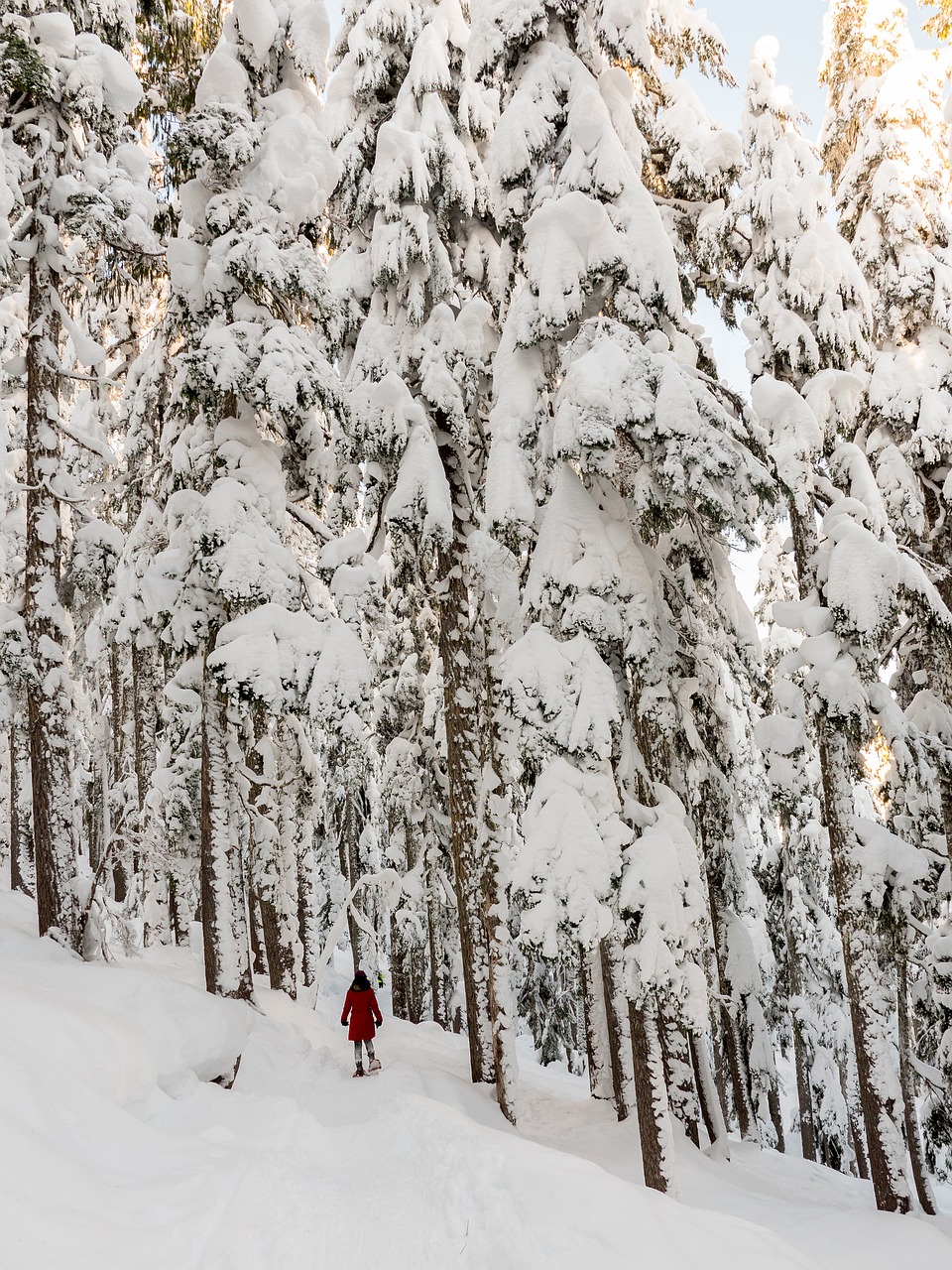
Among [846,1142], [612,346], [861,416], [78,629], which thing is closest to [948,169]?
[861,416]

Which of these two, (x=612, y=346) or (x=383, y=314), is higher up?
(x=383, y=314)

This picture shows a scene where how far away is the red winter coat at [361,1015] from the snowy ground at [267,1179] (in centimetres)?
112

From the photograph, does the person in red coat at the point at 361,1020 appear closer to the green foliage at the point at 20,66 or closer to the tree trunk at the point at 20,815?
the tree trunk at the point at 20,815

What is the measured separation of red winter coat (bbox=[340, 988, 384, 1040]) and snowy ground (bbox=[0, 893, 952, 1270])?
1.12m

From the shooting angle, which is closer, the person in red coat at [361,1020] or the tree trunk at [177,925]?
the person in red coat at [361,1020]

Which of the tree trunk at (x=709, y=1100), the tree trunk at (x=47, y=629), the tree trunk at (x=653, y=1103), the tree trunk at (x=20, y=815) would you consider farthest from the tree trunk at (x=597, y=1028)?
the tree trunk at (x=20, y=815)

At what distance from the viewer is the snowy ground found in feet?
17.5

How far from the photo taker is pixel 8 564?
20203mm

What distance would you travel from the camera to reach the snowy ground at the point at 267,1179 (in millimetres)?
5344

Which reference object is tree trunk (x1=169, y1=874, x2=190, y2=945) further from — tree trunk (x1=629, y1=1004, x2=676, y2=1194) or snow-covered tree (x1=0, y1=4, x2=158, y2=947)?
tree trunk (x1=629, y1=1004, x2=676, y2=1194)

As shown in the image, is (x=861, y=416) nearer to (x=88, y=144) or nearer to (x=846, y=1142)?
(x=88, y=144)

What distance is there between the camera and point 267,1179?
21.7 ft

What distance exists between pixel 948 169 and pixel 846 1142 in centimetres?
2794

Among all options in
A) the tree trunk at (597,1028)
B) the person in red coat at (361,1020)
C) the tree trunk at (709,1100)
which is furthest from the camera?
the tree trunk at (597,1028)
